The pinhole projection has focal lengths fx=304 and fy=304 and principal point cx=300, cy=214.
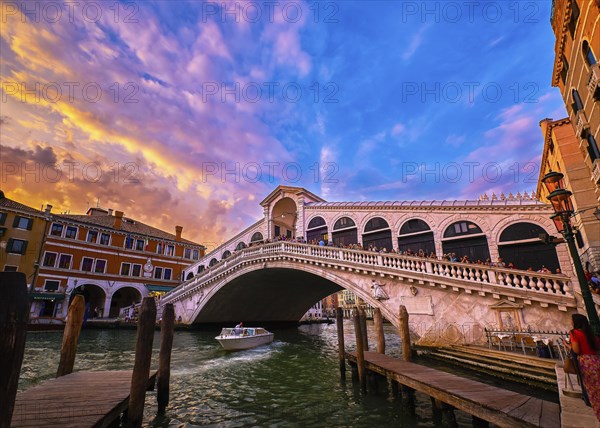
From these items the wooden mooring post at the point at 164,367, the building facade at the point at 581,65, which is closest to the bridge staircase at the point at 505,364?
the building facade at the point at 581,65

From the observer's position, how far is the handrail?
9.81 metres

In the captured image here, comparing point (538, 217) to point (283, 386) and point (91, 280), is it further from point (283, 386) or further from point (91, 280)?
point (91, 280)

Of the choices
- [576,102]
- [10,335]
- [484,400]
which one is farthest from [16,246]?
[576,102]

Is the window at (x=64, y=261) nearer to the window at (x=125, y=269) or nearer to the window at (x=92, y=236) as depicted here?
the window at (x=92, y=236)

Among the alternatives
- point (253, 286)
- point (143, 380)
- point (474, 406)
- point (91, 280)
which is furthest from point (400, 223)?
point (91, 280)

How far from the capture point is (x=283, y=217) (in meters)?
27.2

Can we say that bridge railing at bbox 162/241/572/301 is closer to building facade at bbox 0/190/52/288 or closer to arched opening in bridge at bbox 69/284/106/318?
arched opening in bridge at bbox 69/284/106/318

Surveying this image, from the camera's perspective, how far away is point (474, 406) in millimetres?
4465

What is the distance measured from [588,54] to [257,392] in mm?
13524

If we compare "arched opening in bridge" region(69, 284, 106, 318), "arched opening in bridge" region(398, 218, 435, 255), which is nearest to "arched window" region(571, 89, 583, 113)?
"arched opening in bridge" region(398, 218, 435, 255)

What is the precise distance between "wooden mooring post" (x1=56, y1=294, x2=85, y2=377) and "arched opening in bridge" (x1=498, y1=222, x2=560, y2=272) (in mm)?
17183

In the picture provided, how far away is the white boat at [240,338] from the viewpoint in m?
14.8

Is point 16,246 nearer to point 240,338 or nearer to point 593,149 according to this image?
point 240,338

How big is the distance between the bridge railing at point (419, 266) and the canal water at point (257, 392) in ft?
15.0
